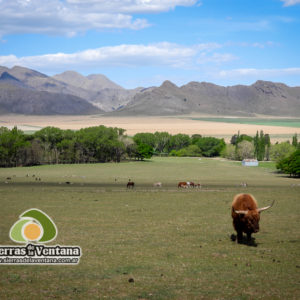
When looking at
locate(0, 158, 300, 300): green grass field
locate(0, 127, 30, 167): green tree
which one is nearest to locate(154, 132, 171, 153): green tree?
locate(0, 127, 30, 167): green tree

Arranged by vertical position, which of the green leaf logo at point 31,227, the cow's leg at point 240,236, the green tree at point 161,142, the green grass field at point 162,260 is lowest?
the green grass field at point 162,260

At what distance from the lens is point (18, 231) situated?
16.2m

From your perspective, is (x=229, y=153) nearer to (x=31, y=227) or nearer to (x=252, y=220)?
(x=252, y=220)

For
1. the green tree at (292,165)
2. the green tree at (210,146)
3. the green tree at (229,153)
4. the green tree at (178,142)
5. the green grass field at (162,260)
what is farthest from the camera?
the green tree at (178,142)

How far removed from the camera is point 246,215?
1798cm

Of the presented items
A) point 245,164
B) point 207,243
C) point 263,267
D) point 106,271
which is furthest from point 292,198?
point 245,164

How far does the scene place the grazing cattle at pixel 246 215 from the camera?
1802 centimetres

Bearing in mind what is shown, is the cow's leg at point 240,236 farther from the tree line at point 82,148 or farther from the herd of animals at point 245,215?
the tree line at point 82,148

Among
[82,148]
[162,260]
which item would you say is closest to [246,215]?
[162,260]

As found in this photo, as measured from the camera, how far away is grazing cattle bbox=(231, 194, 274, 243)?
59.1 feet

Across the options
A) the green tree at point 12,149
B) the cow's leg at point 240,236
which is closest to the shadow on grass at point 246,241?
the cow's leg at point 240,236

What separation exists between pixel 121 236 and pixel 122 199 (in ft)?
58.1

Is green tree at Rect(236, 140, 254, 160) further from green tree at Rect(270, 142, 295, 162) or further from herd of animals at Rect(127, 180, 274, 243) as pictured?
herd of animals at Rect(127, 180, 274, 243)

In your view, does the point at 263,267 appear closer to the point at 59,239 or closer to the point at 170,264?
the point at 170,264
